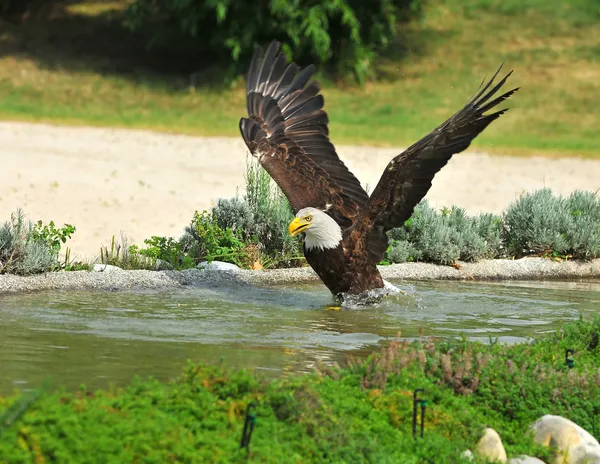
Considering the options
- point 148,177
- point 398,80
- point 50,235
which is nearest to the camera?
point 50,235

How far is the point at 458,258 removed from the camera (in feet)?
34.0

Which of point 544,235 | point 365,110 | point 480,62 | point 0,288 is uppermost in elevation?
point 480,62

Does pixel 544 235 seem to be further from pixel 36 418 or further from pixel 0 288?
pixel 36 418

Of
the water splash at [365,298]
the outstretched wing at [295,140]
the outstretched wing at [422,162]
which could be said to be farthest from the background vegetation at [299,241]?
the outstretched wing at [422,162]

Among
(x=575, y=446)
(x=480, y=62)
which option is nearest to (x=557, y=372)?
(x=575, y=446)

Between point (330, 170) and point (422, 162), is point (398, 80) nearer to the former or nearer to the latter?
point (330, 170)

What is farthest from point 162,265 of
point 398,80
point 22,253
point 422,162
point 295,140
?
point 398,80

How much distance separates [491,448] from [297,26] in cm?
2007

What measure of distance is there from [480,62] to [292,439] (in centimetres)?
2293

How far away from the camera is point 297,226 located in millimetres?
8086

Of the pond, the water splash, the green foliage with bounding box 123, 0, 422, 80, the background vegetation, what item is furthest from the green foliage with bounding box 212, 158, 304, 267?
the green foliage with bounding box 123, 0, 422, 80

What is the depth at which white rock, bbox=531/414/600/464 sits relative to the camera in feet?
15.6

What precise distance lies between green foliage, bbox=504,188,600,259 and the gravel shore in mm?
177

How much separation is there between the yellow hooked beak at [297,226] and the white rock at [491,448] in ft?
11.3
